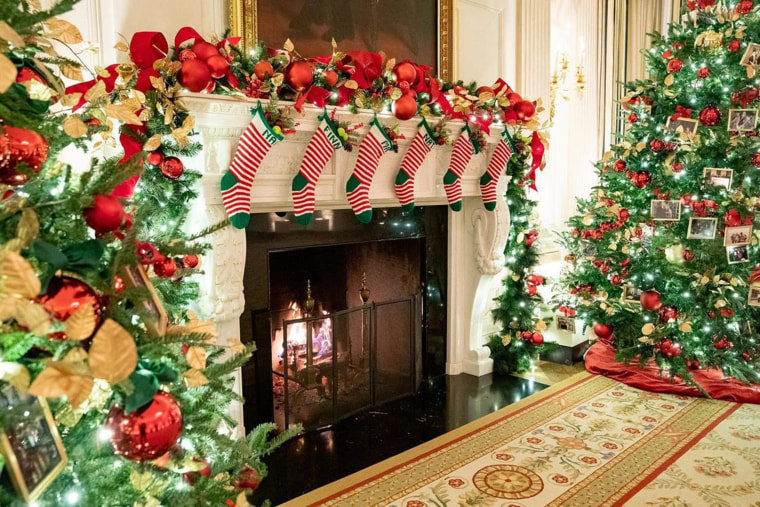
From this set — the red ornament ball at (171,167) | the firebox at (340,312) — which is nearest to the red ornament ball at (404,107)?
the firebox at (340,312)

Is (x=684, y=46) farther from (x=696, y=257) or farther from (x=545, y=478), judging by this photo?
(x=545, y=478)

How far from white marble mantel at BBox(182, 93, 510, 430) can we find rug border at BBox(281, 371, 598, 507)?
50 cm

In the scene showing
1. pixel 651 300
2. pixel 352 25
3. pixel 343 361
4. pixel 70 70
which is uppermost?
pixel 352 25

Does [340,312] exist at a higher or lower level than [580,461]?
higher

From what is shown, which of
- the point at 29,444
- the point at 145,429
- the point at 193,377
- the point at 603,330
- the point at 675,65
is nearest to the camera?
the point at 29,444

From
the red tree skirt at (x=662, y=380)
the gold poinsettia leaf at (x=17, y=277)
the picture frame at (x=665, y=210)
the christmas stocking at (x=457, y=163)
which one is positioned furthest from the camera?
the picture frame at (x=665, y=210)

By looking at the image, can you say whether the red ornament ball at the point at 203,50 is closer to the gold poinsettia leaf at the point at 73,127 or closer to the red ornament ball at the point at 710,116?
the gold poinsettia leaf at the point at 73,127

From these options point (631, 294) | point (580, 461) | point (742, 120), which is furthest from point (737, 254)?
point (580, 461)

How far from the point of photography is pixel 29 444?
0.94 m

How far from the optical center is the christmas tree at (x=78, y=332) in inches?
34.7

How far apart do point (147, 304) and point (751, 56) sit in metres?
3.80

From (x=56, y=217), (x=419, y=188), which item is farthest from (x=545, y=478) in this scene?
(x=56, y=217)

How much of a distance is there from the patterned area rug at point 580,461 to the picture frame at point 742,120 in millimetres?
1713

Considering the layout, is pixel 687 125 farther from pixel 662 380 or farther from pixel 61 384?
pixel 61 384
